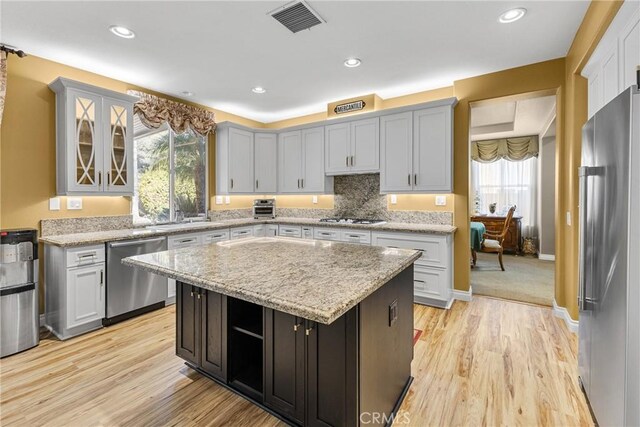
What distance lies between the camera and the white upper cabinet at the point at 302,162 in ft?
15.5

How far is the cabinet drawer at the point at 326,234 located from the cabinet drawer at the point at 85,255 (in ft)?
8.15

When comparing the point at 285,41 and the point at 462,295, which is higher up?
the point at 285,41

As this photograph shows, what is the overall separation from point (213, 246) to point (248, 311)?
65 centimetres

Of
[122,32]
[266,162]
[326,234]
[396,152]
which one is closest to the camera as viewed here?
[122,32]

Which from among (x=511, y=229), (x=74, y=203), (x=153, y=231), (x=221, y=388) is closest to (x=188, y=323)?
(x=221, y=388)

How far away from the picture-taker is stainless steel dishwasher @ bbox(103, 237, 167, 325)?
304 cm

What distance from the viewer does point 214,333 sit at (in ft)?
6.39

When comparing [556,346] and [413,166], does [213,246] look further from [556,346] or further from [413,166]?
[556,346]

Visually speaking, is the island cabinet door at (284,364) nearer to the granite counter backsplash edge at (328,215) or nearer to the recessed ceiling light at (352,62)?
the recessed ceiling light at (352,62)

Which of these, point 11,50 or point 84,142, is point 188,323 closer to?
point 84,142

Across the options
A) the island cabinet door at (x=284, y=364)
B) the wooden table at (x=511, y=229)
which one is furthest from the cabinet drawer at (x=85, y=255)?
the wooden table at (x=511, y=229)

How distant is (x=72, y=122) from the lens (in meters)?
3.03

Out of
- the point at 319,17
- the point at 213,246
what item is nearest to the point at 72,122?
the point at 213,246

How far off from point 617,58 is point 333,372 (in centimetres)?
270
